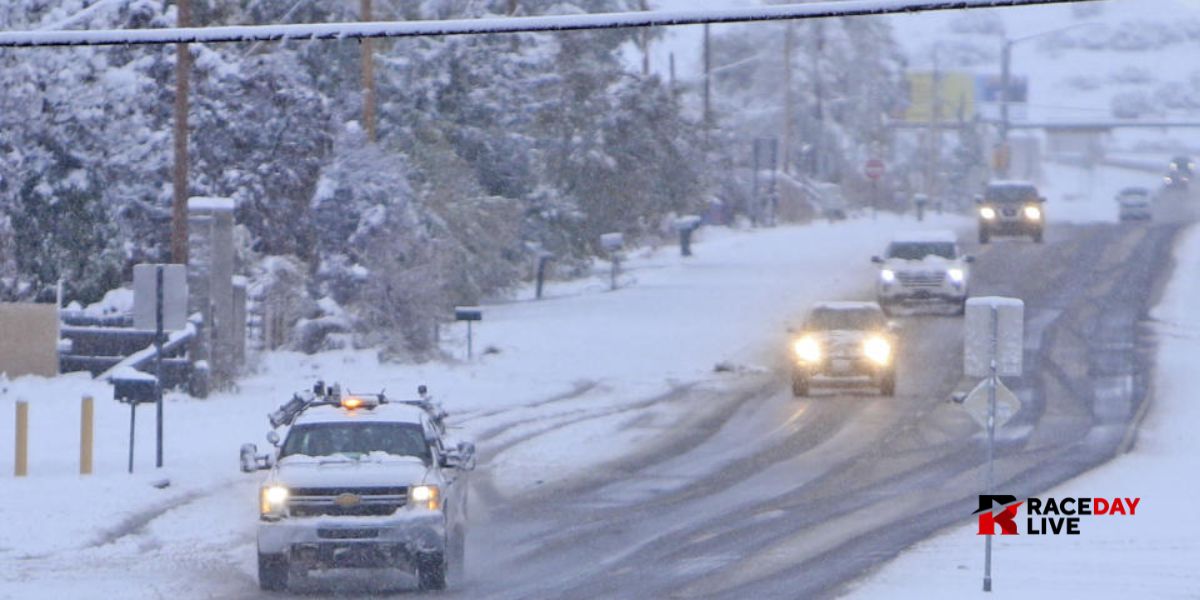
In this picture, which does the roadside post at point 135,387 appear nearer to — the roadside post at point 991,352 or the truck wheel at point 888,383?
the roadside post at point 991,352

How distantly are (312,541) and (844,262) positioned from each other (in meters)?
45.8

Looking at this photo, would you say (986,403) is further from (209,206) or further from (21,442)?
(209,206)

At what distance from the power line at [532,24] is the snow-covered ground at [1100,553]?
747cm

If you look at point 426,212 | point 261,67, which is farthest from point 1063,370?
point 261,67

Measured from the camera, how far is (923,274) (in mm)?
46000

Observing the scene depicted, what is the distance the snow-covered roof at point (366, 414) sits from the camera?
17.9 meters

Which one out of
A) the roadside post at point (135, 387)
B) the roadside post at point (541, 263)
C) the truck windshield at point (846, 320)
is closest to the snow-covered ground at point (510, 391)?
the roadside post at point (541, 263)

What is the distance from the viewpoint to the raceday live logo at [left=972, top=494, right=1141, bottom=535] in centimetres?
2173

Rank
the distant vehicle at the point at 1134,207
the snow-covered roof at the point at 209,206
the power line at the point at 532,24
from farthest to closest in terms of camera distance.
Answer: the distant vehicle at the point at 1134,207, the snow-covered roof at the point at 209,206, the power line at the point at 532,24

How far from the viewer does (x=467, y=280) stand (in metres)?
44.3

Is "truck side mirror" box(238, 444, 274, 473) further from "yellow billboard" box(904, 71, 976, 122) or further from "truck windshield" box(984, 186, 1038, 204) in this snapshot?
"yellow billboard" box(904, 71, 976, 122)

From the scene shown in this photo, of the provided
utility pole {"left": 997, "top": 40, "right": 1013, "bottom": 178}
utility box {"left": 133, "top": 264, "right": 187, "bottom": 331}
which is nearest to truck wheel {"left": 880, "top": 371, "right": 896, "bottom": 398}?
utility box {"left": 133, "top": 264, "right": 187, "bottom": 331}

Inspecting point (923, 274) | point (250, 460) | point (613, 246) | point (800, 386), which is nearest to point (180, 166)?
point (800, 386)

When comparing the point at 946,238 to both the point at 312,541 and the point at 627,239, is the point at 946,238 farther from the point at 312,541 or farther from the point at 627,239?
the point at 312,541
